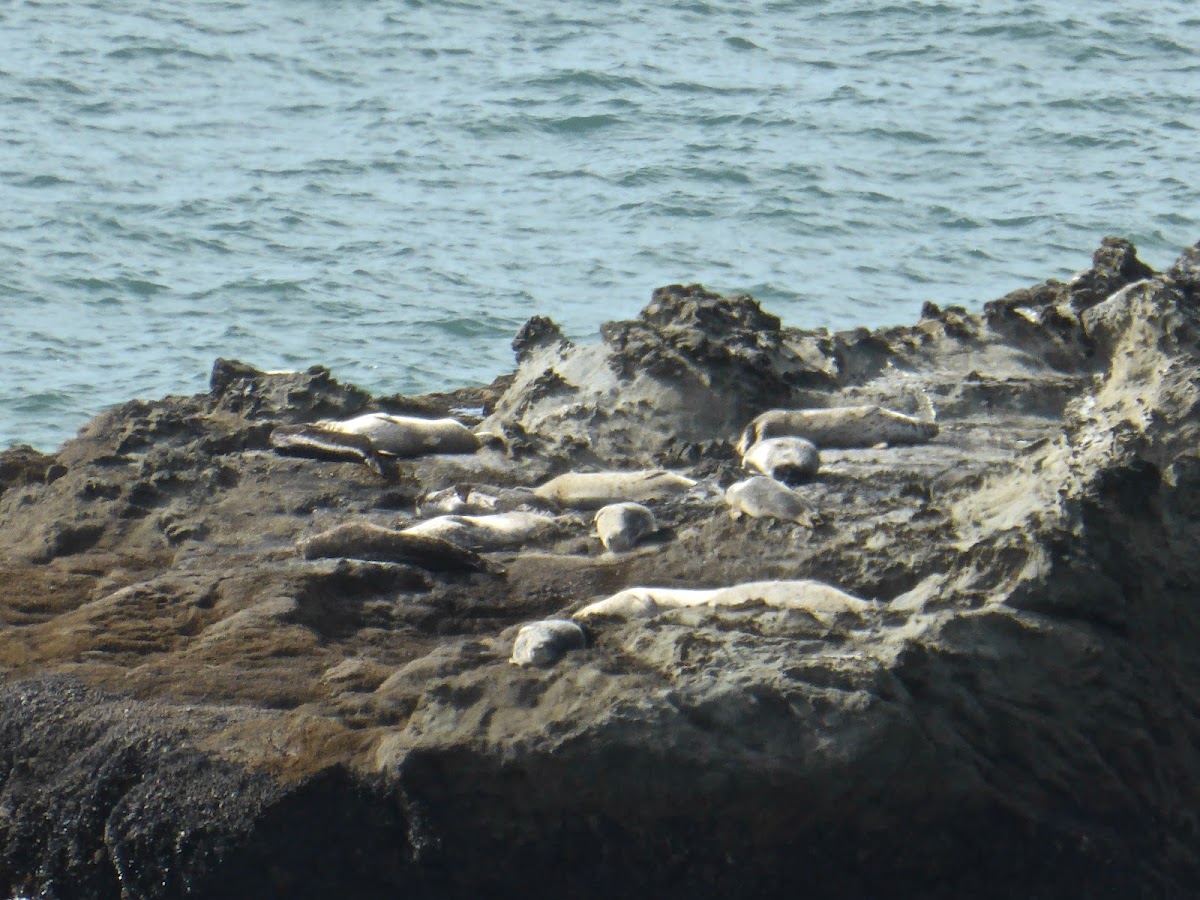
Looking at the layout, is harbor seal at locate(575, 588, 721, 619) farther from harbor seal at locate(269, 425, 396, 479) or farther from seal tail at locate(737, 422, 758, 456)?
harbor seal at locate(269, 425, 396, 479)

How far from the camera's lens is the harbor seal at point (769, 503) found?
5117mm

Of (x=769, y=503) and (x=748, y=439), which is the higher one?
(x=769, y=503)

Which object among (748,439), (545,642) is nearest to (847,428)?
(748,439)

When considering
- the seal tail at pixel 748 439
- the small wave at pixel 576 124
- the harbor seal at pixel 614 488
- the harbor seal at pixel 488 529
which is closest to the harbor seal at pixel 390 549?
the harbor seal at pixel 488 529

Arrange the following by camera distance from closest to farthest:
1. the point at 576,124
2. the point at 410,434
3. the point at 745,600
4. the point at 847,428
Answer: the point at 745,600
the point at 847,428
the point at 410,434
the point at 576,124

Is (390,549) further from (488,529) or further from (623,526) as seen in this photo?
(623,526)

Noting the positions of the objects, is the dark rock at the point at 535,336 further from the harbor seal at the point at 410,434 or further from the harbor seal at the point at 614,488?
the harbor seal at the point at 614,488

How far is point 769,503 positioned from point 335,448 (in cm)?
172

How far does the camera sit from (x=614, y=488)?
223 inches

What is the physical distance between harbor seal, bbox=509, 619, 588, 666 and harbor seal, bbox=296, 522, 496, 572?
808 millimetres

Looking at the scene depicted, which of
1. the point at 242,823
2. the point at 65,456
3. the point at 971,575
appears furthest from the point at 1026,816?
the point at 65,456

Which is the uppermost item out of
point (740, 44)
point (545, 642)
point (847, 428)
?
point (545, 642)

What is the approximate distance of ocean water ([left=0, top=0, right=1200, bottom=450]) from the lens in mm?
15273

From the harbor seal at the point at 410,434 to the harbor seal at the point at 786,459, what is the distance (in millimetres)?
1162
